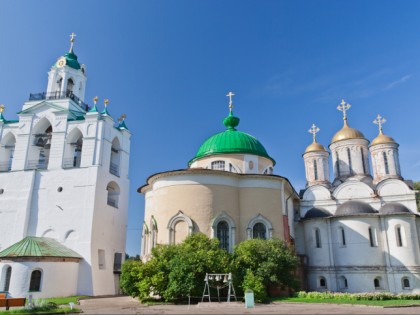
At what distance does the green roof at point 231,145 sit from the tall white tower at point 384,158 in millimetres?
9240

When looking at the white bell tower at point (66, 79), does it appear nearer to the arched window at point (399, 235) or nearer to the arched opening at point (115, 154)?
the arched opening at point (115, 154)

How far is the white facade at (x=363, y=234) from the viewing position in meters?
23.3

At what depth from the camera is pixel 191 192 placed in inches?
815

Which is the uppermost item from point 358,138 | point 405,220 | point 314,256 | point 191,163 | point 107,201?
point 358,138

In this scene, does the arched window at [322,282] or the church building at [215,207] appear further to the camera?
the arched window at [322,282]

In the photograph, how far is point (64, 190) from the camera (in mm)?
24812

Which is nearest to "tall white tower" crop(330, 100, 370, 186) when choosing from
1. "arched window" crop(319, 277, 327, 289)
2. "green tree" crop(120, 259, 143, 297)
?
"arched window" crop(319, 277, 327, 289)

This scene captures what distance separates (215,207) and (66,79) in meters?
16.6

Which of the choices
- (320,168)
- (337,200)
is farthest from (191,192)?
(320,168)

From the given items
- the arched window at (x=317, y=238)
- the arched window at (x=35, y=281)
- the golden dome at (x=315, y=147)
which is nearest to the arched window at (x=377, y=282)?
the arched window at (x=317, y=238)

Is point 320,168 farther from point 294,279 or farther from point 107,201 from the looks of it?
point 107,201

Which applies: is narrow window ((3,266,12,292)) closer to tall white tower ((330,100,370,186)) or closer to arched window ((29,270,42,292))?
arched window ((29,270,42,292))

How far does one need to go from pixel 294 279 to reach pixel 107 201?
1426 cm

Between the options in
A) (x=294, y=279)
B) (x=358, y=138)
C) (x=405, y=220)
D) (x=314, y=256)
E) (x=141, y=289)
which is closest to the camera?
(x=141, y=289)
